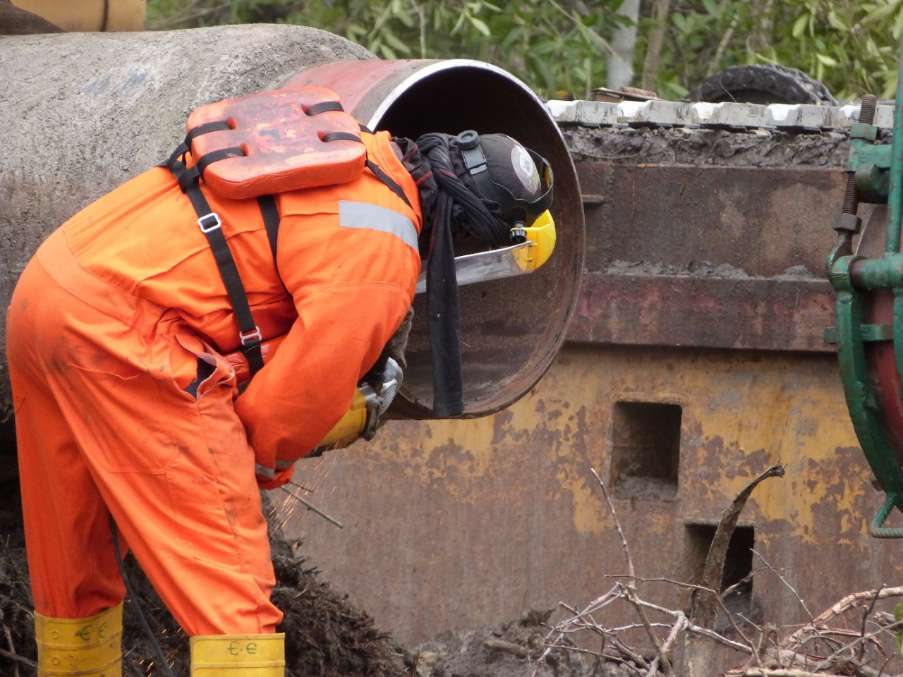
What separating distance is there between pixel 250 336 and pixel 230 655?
2.32 ft

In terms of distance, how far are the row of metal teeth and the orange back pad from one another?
2.48 m

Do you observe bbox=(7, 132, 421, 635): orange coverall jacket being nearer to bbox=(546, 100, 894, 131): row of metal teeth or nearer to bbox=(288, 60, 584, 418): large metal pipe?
bbox=(288, 60, 584, 418): large metal pipe

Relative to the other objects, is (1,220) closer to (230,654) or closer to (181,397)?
(181,397)

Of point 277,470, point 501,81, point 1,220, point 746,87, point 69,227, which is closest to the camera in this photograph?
point 69,227

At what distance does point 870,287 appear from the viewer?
3.11 meters

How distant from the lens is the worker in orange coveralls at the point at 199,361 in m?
2.70

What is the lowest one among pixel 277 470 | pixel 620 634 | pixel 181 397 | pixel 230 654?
pixel 620 634

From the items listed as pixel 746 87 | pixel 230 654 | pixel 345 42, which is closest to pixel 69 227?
pixel 230 654

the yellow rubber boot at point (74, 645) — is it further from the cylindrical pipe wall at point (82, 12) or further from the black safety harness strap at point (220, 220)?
the cylindrical pipe wall at point (82, 12)

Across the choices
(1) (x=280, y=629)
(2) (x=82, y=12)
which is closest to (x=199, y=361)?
(1) (x=280, y=629)

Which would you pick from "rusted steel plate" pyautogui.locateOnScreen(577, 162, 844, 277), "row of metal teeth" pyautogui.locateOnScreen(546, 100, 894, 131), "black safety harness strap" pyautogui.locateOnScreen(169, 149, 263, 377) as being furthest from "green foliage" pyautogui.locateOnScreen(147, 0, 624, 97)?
"black safety harness strap" pyautogui.locateOnScreen(169, 149, 263, 377)

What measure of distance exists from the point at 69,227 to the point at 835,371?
3.33 metres

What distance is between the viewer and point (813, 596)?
514 centimetres

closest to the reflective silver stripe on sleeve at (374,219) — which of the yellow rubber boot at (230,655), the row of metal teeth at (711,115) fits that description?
the yellow rubber boot at (230,655)
